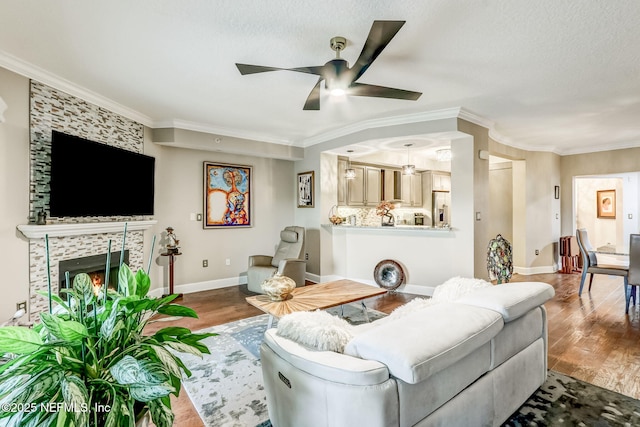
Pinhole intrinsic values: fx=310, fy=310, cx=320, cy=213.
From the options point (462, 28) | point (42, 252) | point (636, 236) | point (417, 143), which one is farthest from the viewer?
point (417, 143)

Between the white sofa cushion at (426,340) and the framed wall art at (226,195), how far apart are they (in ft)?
13.7

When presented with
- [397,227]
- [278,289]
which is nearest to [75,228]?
[278,289]

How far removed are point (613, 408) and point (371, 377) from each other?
196cm

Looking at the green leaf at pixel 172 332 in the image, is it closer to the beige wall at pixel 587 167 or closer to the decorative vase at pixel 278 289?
the decorative vase at pixel 278 289

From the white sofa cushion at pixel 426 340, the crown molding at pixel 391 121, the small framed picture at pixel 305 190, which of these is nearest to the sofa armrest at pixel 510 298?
the white sofa cushion at pixel 426 340

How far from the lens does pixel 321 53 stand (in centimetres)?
252

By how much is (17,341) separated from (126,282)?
11.9 inches

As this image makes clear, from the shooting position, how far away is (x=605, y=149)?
5930mm

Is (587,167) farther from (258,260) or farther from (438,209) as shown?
(258,260)

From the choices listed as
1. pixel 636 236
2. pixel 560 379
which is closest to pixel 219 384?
pixel 560 379

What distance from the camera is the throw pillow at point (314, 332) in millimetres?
1425

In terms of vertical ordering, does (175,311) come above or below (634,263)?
above

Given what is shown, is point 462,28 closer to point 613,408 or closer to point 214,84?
point 214,84

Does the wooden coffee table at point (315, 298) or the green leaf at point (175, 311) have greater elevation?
the green leaf at point (175, 311)
